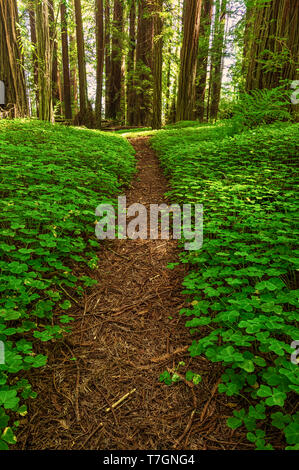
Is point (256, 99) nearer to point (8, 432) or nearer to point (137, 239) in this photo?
point (137, 239)

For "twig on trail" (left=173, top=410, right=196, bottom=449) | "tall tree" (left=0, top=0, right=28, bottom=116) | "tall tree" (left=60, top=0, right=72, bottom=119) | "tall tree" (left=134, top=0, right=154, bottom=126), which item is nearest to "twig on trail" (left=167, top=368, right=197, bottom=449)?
"twig on trail" (left=173, top=410, right=196, bottom=449)

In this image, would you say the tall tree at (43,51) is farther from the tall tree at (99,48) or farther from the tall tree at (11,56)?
the tall tree at (99,48)

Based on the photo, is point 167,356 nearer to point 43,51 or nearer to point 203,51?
point 43,51

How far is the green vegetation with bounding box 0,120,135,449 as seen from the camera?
1845 millimetres

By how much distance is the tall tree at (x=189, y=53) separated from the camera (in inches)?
451

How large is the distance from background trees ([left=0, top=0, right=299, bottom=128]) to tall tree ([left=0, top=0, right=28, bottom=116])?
3 centimetres

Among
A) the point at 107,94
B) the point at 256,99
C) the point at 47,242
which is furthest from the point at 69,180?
the point at 107,94

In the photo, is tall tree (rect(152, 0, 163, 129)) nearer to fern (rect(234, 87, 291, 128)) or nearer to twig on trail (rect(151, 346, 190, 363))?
fern (rect(234, 87, 291, 128))

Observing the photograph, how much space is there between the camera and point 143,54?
1647 centimetres

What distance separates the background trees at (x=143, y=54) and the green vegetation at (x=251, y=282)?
3.02 m

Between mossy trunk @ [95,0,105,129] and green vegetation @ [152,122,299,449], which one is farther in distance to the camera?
mossy trunk @ [95,0,105,129]

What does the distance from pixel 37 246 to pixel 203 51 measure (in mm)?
17092

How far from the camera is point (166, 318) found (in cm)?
260

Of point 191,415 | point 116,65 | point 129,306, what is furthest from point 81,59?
point 191,415
